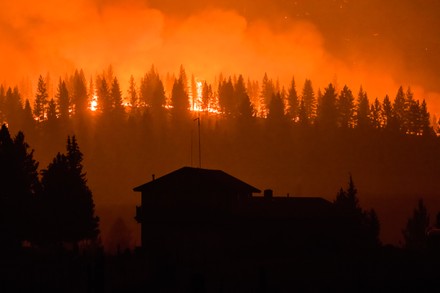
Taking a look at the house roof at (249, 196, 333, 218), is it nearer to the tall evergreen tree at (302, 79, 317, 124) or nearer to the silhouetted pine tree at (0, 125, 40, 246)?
the silhouetted pine tree at (0, 125, 40, 246)

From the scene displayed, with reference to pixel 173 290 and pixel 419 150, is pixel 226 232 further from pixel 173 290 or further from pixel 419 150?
pixel 419 150

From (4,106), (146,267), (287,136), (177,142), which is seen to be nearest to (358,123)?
(287,136)

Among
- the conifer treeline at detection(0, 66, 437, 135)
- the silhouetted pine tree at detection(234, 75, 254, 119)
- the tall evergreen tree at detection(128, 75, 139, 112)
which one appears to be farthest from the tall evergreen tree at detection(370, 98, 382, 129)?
the tall evergreen tree at detection(128, 75, 139, 112)

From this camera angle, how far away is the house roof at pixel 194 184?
6588cm

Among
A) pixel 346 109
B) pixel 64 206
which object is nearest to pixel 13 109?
pixel 346 109

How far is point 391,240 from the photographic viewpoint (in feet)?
354

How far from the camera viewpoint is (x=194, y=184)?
65875 millimetres

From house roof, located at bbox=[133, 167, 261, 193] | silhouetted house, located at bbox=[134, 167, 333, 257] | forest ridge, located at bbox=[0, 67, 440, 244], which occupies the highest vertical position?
forest ridge, located at bbox=[0, 67, 440, 244]

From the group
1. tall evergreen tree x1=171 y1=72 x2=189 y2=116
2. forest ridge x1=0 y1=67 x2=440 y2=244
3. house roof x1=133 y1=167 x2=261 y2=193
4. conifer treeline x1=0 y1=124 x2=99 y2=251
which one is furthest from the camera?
tall evergreen tree x1=171 y1=72 x2=189 y2=116

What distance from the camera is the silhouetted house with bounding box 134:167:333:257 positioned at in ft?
207

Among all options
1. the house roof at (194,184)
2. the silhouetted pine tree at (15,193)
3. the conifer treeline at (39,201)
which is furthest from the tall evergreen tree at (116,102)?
the house roof at (194,184)

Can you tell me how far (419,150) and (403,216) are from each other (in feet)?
131

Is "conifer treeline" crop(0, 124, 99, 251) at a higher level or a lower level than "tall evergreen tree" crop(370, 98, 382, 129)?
lower

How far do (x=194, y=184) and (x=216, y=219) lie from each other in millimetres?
4657
